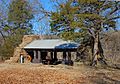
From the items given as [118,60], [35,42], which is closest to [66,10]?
[35,42]

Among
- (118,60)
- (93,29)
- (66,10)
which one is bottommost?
(118,60)

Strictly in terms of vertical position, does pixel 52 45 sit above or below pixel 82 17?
below

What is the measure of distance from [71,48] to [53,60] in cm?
237

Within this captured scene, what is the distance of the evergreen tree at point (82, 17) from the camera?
21.5 m

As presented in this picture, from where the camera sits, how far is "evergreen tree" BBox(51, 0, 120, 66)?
2147 cm

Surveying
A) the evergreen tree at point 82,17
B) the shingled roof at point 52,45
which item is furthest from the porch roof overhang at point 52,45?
the evergreen tree at point 82,17

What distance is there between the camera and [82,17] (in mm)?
21438

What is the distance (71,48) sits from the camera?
2869 centimetres

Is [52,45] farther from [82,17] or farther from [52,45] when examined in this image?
[82,17]

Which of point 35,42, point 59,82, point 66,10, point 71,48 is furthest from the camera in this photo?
point 35,42

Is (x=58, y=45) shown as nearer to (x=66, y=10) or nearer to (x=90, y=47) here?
(x=90, y=47)

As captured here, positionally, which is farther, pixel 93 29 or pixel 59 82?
pixel 93 29

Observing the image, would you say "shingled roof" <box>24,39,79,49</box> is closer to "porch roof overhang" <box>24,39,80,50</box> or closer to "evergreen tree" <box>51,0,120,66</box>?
"porch roof overhang" <box>24,39,80,50</box>

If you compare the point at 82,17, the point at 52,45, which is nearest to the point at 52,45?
the point at 52,45
